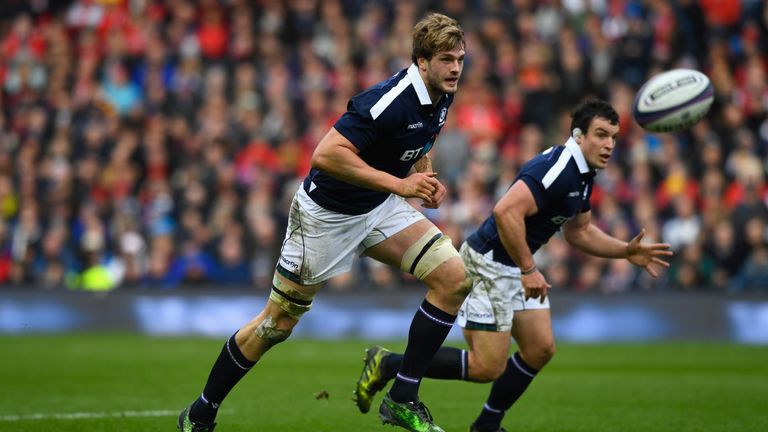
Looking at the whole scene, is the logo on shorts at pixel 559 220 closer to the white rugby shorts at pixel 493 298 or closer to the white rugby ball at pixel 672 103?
the white rugby shorts at pixel 493 298

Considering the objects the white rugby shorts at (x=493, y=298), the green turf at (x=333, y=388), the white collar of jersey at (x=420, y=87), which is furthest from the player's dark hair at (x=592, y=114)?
the green turf at (x=333, y=388)

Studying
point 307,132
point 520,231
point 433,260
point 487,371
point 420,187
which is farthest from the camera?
point 307,132

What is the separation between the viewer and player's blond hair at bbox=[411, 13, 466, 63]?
25.0 feet

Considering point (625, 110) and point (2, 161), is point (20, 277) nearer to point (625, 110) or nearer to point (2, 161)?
point (2, 161)

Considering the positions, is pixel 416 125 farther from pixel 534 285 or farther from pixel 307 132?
pixel 307 132

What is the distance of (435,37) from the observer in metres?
7.64

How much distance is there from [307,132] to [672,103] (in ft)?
39.4

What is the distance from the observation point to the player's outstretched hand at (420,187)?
23.7 feet

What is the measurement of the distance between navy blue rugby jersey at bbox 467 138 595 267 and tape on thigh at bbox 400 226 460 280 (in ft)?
3.70

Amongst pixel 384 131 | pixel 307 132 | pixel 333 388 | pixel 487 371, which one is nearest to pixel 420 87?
pixel 384 131

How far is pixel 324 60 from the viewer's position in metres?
22.5

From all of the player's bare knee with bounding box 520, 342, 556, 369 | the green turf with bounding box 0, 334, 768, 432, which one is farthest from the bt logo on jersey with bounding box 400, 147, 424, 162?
the green turf with bounding box 0, 334, 768, 432

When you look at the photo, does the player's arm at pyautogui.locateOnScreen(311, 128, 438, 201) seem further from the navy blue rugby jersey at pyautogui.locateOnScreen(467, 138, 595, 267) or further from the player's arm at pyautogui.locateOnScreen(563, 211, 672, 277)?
the player's arm at pyautogui.locateOnScreen(563, 211, 672, 277)

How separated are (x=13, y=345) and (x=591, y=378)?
8758 mm
